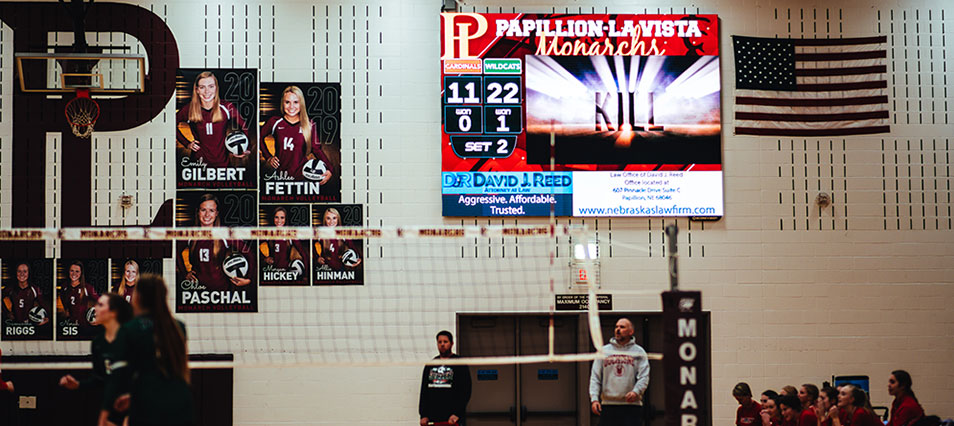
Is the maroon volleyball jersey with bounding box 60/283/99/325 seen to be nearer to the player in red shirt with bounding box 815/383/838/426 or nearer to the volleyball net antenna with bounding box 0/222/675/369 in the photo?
the volleyball net antenna with bounding box 0/222/675/369

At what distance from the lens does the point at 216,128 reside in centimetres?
1152

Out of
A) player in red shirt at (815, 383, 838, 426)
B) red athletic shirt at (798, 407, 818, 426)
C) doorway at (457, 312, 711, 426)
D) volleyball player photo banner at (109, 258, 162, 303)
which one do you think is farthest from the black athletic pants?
volleyball player photo banner at (109, 258, 162, 303)

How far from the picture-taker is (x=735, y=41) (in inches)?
468

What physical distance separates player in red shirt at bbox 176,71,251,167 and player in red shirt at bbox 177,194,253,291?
1.79ft

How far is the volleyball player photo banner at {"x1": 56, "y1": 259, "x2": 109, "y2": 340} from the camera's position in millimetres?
11250

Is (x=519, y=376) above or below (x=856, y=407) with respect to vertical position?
below

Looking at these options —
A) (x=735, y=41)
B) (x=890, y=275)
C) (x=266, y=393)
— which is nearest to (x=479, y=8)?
(x=735, y=41)

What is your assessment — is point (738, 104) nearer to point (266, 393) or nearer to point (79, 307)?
point (266, 393)

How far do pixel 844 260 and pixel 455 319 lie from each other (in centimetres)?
497

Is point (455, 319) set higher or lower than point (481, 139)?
lower

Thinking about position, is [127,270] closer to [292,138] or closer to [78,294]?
[78,294]

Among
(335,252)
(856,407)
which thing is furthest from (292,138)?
(856,407)

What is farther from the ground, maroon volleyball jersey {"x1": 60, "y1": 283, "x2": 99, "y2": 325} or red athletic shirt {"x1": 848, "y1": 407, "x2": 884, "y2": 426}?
maroon volleyball jersey {"x1": 60, "y1": 283, "x2": 99, "y2": 325}

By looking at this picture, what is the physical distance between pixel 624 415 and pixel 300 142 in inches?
205
